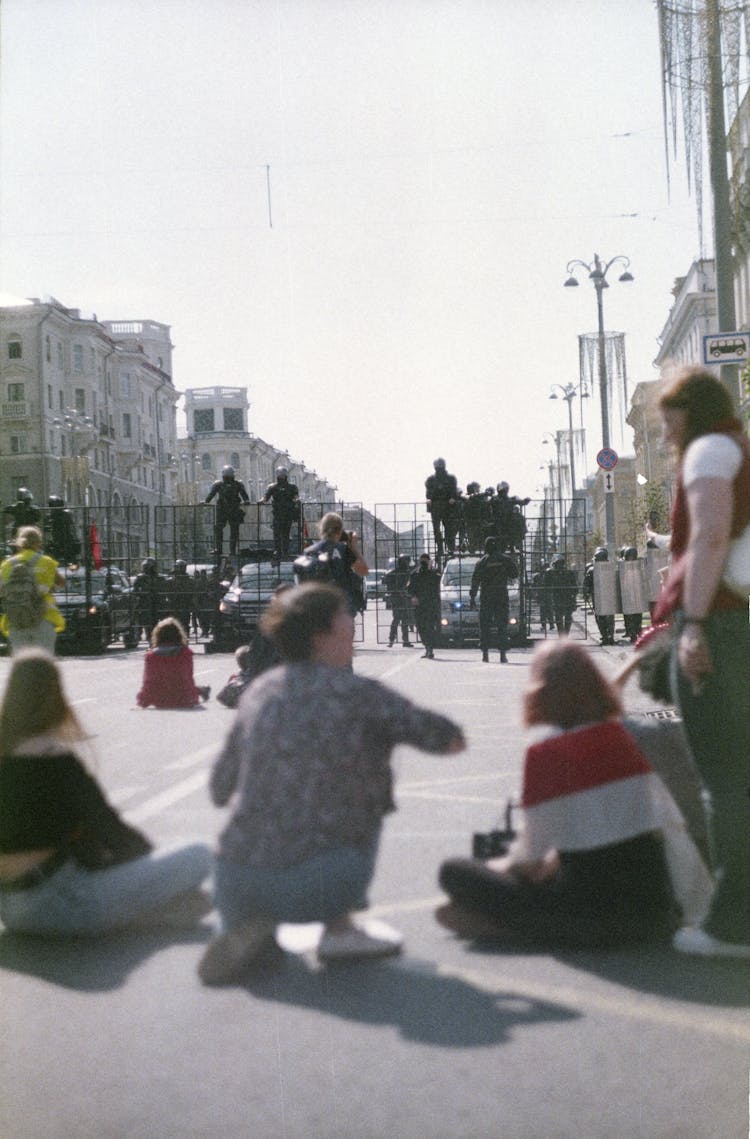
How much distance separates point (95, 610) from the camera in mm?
1293

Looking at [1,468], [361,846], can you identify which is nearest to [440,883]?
[361,846]

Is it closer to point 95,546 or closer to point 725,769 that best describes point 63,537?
point 95,546

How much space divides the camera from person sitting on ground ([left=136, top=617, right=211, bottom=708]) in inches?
14.4

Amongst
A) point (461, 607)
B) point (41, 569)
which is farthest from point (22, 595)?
point (461, 607)

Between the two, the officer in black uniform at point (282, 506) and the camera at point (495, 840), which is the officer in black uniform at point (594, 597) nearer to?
the camera at point (495, 840)

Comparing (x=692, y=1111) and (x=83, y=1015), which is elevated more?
(x=83, y=1015)

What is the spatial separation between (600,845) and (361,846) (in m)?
0.28

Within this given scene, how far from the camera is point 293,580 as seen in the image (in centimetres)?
119

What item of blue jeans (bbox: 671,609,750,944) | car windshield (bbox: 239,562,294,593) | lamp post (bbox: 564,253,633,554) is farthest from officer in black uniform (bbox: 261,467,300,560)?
blue jeans (bbox: 671,609,750,944)

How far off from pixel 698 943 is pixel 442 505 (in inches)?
24.2

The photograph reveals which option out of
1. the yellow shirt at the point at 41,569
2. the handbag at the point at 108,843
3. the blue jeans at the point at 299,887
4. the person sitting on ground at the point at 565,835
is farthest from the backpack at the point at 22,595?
the person sitting on ground at the point at 565,835

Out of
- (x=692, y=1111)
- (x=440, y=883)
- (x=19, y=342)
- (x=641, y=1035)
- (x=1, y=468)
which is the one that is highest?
(x=19, y=342)

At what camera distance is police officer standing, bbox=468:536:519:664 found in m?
1.26

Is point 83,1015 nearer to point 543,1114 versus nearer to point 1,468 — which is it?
point 543,1114
